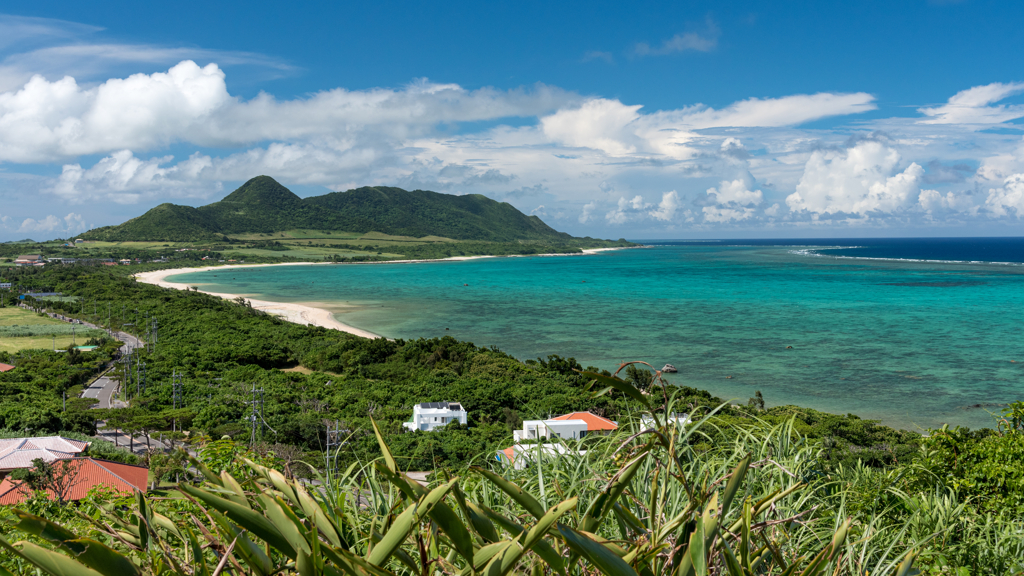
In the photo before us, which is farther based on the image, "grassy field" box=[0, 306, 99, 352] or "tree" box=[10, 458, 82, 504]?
"grassy field" box=[0, 306, 99, 352]

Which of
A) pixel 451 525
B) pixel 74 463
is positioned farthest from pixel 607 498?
pixel 74 463

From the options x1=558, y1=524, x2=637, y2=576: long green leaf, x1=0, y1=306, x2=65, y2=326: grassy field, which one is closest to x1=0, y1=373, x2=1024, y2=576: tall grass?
x1=558, y1=524, x2=637, y2=576: long green leaf

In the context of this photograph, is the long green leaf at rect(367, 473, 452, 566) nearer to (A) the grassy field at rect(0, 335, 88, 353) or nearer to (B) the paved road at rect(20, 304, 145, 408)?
(B) the paved road at rect(20, 304, 145, 408)

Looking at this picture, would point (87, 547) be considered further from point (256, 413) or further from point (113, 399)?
point (113, 399)

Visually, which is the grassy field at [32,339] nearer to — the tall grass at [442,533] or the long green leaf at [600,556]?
the tall grass at [442,533]

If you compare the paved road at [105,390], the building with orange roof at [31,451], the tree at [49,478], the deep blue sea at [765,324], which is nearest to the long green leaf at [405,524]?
the tree at [49,478]

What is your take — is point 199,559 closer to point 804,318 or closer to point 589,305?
point 804,318

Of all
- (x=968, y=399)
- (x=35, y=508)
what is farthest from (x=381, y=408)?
(x=968, y=399)
